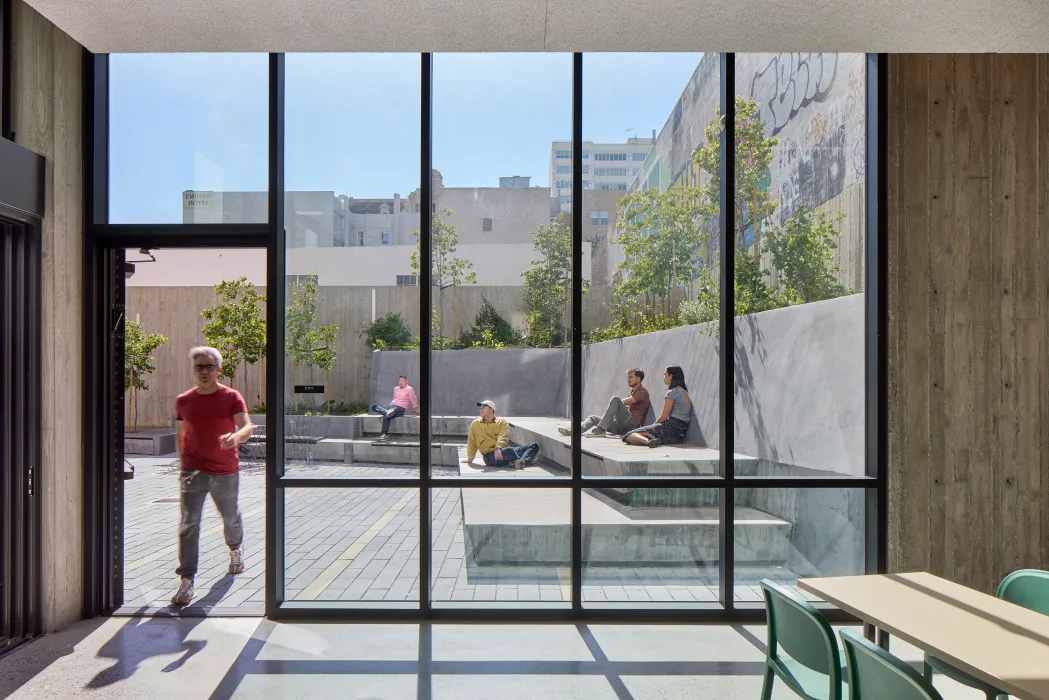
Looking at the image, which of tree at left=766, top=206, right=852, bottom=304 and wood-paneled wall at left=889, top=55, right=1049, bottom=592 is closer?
wood-paneled wall at left=889, top=55, right=1049, bottom=592

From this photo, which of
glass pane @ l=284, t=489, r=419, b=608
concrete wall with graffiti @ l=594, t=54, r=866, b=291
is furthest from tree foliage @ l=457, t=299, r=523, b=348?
glass pane @ l=284, t=489, r=419, b=608

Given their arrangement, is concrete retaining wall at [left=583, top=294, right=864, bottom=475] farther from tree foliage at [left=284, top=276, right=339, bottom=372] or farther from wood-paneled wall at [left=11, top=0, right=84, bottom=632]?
wood-paneled wall at [left=11, top=0, right=84, bottom=632]

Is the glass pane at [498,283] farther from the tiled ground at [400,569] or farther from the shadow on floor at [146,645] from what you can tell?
the shadow on floor at [146,645]

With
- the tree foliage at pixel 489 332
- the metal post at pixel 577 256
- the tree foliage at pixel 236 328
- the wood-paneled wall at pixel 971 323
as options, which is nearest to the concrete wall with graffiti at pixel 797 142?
the metal post at pixel 577 256

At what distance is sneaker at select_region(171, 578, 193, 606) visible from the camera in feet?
15.0

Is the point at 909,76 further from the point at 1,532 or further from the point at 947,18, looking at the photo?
the point at 1,532

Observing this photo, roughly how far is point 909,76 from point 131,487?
919cm

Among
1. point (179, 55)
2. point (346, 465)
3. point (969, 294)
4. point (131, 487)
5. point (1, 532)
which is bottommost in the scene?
point (131, 487)

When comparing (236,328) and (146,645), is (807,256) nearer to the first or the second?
(146,645)

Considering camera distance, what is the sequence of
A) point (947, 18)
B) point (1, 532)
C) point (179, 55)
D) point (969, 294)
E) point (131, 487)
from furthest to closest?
point (131, 487) < point (179, 55) < point (969, 294) < point (1, 532) < point (947, 18)

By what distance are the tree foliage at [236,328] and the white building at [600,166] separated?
282 inches

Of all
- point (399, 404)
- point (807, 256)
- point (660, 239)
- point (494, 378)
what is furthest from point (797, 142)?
point (399, 404)

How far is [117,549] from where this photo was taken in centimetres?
462

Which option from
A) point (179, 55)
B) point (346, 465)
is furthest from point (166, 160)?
point (346, 465)
